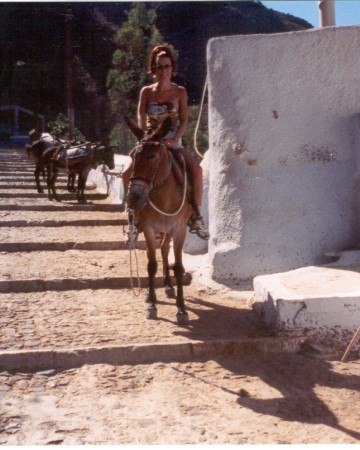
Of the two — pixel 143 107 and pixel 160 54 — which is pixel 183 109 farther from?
pixel 160 54

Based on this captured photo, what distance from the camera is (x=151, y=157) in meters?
6.00

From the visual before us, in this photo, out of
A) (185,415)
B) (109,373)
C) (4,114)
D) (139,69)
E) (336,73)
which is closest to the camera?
(185,415)

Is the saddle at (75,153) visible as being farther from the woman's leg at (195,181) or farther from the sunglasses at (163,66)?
the sunglasses at (163,66)

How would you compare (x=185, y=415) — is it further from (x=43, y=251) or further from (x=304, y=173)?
(x=43, y=251)

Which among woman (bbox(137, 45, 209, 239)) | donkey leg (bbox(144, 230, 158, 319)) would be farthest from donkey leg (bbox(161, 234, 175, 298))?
woman (bbox(137, 45, 209, 239))

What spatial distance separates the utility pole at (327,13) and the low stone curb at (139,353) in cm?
464

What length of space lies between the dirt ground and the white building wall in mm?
738

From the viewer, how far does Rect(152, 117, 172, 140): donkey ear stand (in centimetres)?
603

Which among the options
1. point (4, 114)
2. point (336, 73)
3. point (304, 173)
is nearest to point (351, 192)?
point (304, 173)

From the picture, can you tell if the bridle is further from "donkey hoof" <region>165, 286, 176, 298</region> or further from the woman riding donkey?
"donkey hoof" <region>165, 286, 176, 298</region>

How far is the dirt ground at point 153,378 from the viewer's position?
163 inches

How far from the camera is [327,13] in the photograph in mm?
8305

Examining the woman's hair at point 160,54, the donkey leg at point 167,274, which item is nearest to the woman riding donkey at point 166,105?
the woman's hair at point 160,54

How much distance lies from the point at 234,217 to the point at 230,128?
1154mm
